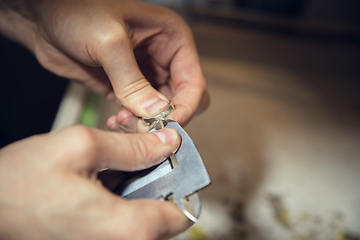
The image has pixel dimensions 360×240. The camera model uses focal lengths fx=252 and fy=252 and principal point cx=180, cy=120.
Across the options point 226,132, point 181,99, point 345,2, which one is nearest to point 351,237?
point 226,132

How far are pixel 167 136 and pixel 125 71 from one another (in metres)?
0.17

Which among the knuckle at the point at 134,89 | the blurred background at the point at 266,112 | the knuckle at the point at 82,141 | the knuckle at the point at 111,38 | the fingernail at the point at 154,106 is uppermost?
the knuckle at the point at 111,38

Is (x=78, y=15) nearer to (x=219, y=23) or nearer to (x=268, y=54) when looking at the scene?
(x=219, y=23)

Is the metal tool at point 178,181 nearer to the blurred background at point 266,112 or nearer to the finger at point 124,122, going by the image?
the finger at point 124,122

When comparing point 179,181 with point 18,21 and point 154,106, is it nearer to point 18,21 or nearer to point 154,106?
point 154,106

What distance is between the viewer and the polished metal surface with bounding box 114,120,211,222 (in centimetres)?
37

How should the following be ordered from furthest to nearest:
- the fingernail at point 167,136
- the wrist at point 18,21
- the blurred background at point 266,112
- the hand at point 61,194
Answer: the blurred background at point 266,112 < the wrist at point 18,21 < the fingernail at point 167,136 < the hand at point 61,194

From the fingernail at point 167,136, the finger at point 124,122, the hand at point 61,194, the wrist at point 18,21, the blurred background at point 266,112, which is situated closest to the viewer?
the hand at point 61,194

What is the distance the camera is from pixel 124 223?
32 centimetres

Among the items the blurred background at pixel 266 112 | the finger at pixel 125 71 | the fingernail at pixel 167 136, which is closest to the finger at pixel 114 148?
the fingernail at pixel 167 136

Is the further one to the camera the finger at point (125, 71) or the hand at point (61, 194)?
the finger at point (125, 71)

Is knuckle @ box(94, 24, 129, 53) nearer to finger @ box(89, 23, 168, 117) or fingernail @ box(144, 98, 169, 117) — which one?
finger @ box(89, 23, 168, 117)

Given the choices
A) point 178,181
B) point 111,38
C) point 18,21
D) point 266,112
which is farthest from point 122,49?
point 266,112

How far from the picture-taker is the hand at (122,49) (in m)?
0.49
